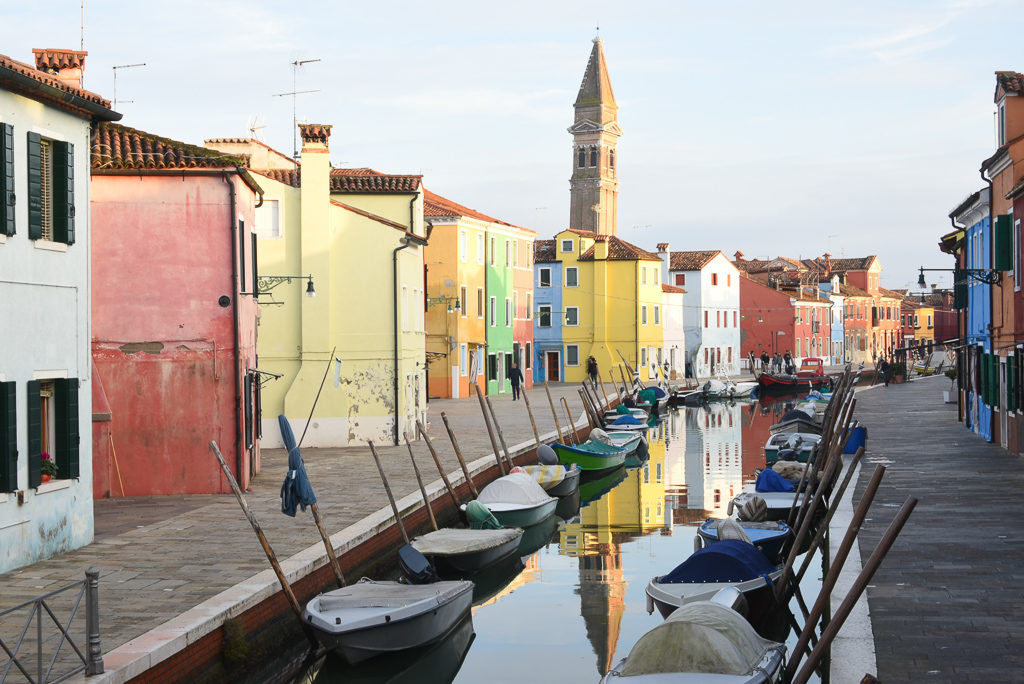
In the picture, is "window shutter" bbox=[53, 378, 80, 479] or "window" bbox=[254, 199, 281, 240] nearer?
"window shutter" bbox=[53, 378, 80, 479]

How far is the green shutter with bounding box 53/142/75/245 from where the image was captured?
14625 millimetres

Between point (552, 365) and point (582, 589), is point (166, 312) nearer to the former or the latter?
point (582, 589)

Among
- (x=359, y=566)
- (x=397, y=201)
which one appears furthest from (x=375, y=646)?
(x=397, y=201)

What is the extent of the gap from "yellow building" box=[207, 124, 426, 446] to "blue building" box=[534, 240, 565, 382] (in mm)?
35539

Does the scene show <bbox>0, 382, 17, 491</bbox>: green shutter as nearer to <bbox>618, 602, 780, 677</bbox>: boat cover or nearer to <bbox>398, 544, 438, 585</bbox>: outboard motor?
<bbox>398, 544, 438, 585</bbox>: outboard motor

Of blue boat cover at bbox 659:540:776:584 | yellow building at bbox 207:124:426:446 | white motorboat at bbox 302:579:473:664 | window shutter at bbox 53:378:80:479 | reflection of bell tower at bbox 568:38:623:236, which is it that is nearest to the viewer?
white motorboat at bbox 302:579:473:664

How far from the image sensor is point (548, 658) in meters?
13.8

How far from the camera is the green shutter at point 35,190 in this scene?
13.9 metres

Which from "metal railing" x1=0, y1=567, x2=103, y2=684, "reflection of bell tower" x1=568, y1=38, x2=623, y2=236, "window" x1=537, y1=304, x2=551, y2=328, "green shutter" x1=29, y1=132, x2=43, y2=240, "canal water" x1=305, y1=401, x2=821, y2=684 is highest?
"reflection of bell tower" x1=568, y1=38, x2=623, y2=236

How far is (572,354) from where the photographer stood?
6366 centimetres

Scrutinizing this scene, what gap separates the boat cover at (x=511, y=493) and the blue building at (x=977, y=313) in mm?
11366

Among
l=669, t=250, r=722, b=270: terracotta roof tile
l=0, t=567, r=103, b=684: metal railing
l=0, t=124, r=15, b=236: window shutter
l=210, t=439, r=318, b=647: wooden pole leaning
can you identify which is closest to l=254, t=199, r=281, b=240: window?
l=0, t=124, r=15, b=236: window shutter

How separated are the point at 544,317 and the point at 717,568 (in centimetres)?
5036

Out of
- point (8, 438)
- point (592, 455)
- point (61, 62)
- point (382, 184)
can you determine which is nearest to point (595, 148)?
point (382, 184)
